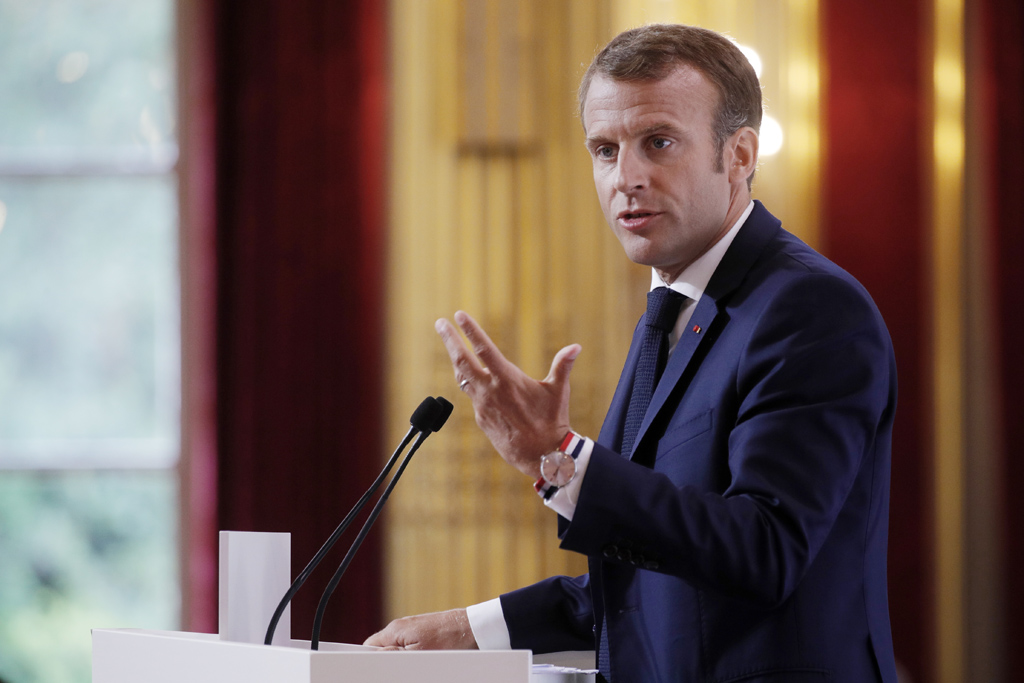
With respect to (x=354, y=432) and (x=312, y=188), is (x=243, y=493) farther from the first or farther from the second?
(x=312, y=188)

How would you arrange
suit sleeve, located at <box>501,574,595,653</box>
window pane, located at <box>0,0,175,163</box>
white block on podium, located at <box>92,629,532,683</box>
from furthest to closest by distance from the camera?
1. window pane, located at <box>0,0,175,163</box>
2. suit sleeve, located at <box>501,574,595,653</box>
3. white block on podium, located at <box>92,629,532,683</box>

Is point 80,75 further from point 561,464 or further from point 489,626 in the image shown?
point 561,464

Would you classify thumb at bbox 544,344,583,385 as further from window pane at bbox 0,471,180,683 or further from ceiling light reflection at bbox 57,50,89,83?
ceiling light reflection at bbox 57,50,89,83

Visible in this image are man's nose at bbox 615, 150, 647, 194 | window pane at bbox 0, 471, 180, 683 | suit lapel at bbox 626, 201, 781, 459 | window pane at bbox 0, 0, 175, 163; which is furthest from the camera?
window pane at bbox 0, 0, 175, 163

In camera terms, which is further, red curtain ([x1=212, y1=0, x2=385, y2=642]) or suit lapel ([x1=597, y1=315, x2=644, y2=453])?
red curtain ([x1=212, y1=0, x2=385, y2=642])

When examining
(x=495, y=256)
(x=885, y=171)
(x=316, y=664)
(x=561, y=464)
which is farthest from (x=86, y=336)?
(x=316, y=664)

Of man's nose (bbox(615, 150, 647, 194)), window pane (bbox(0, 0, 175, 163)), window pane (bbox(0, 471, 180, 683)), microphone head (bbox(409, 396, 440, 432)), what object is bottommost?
window pane (bbox(0, 471, 180, 683))

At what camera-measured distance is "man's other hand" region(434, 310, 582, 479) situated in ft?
3.33

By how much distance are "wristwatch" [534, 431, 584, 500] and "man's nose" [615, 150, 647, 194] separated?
1.50 ft

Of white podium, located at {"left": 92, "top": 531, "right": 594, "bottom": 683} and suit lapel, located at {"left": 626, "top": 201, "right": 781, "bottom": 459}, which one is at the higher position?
suit lapel, located at {"left": 626, "top": 201, "right": 781, "bottom": 459}

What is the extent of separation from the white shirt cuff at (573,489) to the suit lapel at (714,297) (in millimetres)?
234

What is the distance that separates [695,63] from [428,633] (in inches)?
35.3

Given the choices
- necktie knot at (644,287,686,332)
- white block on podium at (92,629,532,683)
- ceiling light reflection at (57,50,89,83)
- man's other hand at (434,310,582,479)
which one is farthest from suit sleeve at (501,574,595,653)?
ceiling light reflection at (57,50,89,83)

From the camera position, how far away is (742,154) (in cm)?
144
